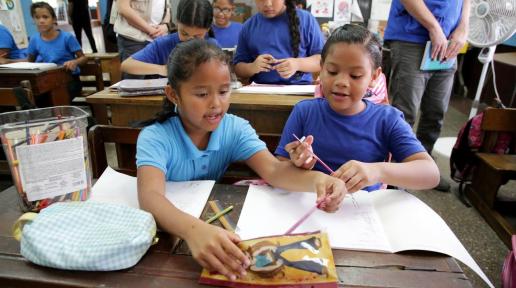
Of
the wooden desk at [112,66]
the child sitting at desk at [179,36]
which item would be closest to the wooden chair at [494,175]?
the child sitting at desk at [179,36]

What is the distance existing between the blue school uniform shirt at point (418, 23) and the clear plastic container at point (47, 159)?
1870mm

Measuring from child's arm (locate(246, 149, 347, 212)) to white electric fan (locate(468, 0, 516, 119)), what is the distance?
1989mm

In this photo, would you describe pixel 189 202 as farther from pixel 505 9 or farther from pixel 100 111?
pixel 505 9

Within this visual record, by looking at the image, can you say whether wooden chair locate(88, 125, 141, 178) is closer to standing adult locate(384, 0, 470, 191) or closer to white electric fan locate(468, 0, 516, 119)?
standing adult locate(384, 0, 470, 191)

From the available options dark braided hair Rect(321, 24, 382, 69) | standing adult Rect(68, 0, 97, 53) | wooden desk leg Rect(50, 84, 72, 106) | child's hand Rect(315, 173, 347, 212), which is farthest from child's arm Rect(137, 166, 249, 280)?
standing adult Rect(68, 0, 97, 53)

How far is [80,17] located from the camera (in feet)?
16.5

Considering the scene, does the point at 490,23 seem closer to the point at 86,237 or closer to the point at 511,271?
the point at 511,271

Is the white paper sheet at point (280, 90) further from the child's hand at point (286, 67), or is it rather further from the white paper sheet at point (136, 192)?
the white paper sheet at point (136, 192)

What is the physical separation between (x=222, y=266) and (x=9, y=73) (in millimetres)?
2658

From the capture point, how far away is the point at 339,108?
3.99ft

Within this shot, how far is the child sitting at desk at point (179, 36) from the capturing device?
1.87 metres

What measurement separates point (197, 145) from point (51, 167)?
0.47m

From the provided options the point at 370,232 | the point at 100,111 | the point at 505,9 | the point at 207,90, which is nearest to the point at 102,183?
the point at 207,90

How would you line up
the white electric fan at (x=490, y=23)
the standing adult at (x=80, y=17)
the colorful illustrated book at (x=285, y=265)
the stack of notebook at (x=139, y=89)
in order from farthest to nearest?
the standing adult at (x=80, y=17), the white electric fan at (x=490, y=23), the stack of notebook at (x=139, y=89), the colorful illustrated book at (x=285, y=265)
